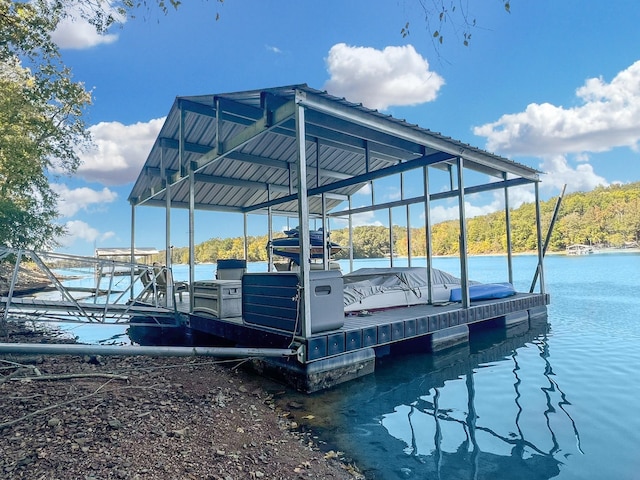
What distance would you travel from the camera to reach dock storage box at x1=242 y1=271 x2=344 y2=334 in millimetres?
4125

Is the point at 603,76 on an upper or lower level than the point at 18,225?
upper

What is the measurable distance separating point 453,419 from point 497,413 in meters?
0.45

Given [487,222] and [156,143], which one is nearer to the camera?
[156,143]

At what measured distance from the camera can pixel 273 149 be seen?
7.97 meters

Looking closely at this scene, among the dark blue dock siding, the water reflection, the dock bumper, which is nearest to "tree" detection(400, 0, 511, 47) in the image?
the dark blue dock siding

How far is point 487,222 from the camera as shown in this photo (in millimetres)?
32969

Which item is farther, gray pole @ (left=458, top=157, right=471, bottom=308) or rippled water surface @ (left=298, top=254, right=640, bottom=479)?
gray pole @ (left=458, top=157, right=471, bottom=308)

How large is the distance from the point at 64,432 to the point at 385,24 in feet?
11.1

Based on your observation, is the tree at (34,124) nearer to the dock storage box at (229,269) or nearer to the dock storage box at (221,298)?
the dock storage box at (229,269)

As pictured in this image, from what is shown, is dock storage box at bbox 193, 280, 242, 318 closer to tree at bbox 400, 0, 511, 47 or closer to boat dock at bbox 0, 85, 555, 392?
boat dock at bbox 0, 85, 555, 392

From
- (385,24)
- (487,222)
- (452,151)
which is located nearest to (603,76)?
(487,222)

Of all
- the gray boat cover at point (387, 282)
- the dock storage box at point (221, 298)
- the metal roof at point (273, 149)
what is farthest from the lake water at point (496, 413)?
the metal roof at point (273, 149)

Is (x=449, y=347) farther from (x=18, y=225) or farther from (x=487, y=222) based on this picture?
(x=487, y=222)

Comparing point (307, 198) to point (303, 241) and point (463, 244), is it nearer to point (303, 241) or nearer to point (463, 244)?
point (303, 241)
